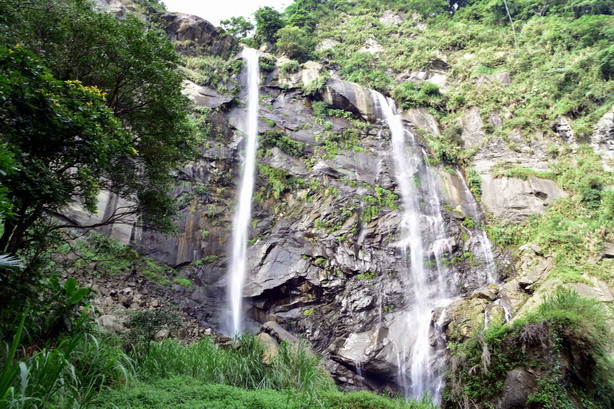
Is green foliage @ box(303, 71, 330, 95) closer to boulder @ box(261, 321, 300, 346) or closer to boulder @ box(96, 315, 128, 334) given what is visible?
boulder @ box(261, 321, 300, 346)

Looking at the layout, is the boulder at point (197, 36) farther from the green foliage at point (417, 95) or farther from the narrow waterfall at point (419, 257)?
the narrow waterfall at point (419, 257)

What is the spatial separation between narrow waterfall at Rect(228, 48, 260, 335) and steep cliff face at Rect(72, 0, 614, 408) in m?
0.35

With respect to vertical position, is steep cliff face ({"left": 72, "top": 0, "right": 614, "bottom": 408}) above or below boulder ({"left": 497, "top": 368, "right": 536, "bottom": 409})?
above

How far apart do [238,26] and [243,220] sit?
18.1 m

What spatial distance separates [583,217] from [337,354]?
1068 cm

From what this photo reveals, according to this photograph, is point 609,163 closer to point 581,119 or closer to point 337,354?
point 581,119

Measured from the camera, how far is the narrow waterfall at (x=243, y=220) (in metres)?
13.9

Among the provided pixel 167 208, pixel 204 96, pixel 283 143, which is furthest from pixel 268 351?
pixel 204 96

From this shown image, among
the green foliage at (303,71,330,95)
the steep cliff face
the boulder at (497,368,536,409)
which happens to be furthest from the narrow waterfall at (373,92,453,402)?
the boulder at (497,368,536,409)

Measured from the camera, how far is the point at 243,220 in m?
16.1

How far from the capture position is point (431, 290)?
45.4 ft

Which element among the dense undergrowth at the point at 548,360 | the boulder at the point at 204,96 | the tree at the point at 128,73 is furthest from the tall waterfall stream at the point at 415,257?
the tree at the point at 128,73

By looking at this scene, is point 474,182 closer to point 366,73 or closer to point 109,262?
point 366,73

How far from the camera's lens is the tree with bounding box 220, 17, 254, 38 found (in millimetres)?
26859
